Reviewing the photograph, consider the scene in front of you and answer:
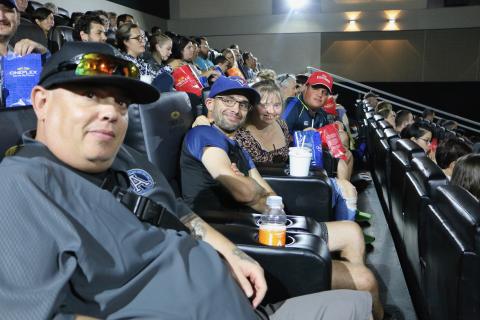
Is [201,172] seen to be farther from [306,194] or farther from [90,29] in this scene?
[90,29]

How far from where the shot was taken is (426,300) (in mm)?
1532

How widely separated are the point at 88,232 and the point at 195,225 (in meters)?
0.51

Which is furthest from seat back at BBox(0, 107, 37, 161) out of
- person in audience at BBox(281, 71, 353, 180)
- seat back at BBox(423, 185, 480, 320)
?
person in audience at BBox(281, 71, 353, 180)

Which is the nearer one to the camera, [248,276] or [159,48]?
[248,276]

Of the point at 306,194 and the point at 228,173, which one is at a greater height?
the point at 228,173

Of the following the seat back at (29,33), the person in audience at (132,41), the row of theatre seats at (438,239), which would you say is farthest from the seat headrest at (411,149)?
the seat back at (29,33)

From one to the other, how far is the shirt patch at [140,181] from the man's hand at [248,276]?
0.28 meters

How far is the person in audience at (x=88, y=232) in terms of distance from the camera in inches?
28.7

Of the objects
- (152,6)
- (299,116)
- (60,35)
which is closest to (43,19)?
(60,35)

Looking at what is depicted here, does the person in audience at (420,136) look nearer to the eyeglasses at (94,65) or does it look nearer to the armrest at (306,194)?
the armrest at (306,194)

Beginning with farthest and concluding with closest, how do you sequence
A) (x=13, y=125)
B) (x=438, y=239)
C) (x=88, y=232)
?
(x=438, y=239)
(x=13, y=125)
(x=88, y=232)

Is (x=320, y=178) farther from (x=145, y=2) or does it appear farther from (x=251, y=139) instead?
(x=145, y=2)

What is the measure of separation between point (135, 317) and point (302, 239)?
70 cm

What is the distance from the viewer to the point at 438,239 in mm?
1272
